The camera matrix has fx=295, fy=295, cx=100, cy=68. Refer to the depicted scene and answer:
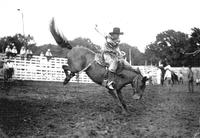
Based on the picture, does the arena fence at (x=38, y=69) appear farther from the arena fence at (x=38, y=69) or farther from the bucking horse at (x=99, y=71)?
the bucking horse at (x=99, y=71)

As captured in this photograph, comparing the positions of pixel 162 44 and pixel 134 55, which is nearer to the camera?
pixel 162 44

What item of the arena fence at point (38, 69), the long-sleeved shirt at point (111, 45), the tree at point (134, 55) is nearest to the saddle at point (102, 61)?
the long-sleeved shirt at point (111, 45)

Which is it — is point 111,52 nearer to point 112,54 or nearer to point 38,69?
point 112,54

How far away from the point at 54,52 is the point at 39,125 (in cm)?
7313

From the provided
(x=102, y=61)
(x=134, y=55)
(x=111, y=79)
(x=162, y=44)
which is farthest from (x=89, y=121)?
(x=134, y=55)

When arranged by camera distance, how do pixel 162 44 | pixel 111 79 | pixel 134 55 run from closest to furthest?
1. pixel 111 79
2. pixel 162 44
3. pixel 134 55

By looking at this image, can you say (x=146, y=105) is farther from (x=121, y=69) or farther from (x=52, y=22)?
(x=52, y=22)

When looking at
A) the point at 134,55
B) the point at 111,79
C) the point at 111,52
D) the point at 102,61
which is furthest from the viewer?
the point at 134,55

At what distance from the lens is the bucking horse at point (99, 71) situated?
983cm

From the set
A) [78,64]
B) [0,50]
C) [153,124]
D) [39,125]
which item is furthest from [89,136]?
[0,50]

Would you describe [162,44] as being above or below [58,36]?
above

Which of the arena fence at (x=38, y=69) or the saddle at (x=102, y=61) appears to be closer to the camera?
the saddle at (x=102, y=61)

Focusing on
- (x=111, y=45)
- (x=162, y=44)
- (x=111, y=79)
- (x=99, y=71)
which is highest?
(x=162, y=44)

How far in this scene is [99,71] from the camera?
33.0 feet
